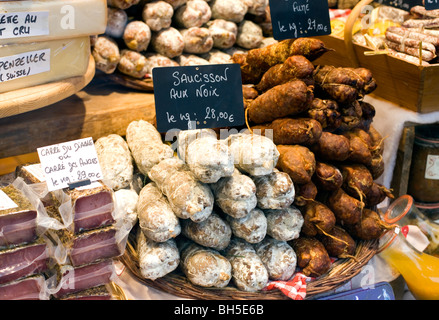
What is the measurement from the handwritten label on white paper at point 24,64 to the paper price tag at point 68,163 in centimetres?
46

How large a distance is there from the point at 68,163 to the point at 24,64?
550mm

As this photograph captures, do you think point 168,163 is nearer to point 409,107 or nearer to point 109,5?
point 109,5

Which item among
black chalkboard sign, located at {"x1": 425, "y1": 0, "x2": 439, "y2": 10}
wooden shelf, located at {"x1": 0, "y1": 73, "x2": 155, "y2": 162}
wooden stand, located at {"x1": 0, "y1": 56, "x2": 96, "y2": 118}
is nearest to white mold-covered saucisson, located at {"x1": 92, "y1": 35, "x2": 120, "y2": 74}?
wooden shelf, located at {"x1": 0, "y1": 73, "x2": 155, "y2": 162}

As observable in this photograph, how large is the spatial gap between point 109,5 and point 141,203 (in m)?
1.24

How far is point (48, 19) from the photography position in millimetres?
1650

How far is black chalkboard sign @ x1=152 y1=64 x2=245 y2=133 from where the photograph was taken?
1.69m

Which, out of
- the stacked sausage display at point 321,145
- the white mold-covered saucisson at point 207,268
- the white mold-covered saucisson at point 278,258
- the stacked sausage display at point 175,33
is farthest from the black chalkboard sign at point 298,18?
the white mold-covered saucisson at point 207,268

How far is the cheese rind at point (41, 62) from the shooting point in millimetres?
1623

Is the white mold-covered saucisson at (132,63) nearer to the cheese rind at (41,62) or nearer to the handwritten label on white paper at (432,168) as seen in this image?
the cheese rind at (41,62)

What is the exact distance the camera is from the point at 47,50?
174cm

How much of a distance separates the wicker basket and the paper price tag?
401mm

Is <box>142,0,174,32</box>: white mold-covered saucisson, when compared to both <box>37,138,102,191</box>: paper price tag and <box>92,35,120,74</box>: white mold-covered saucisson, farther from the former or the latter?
<box>37,138,102,191</box>: paper price tag

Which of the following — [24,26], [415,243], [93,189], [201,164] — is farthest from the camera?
[415,243]

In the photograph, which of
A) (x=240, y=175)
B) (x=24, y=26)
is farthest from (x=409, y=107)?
(x=24, y=26)
